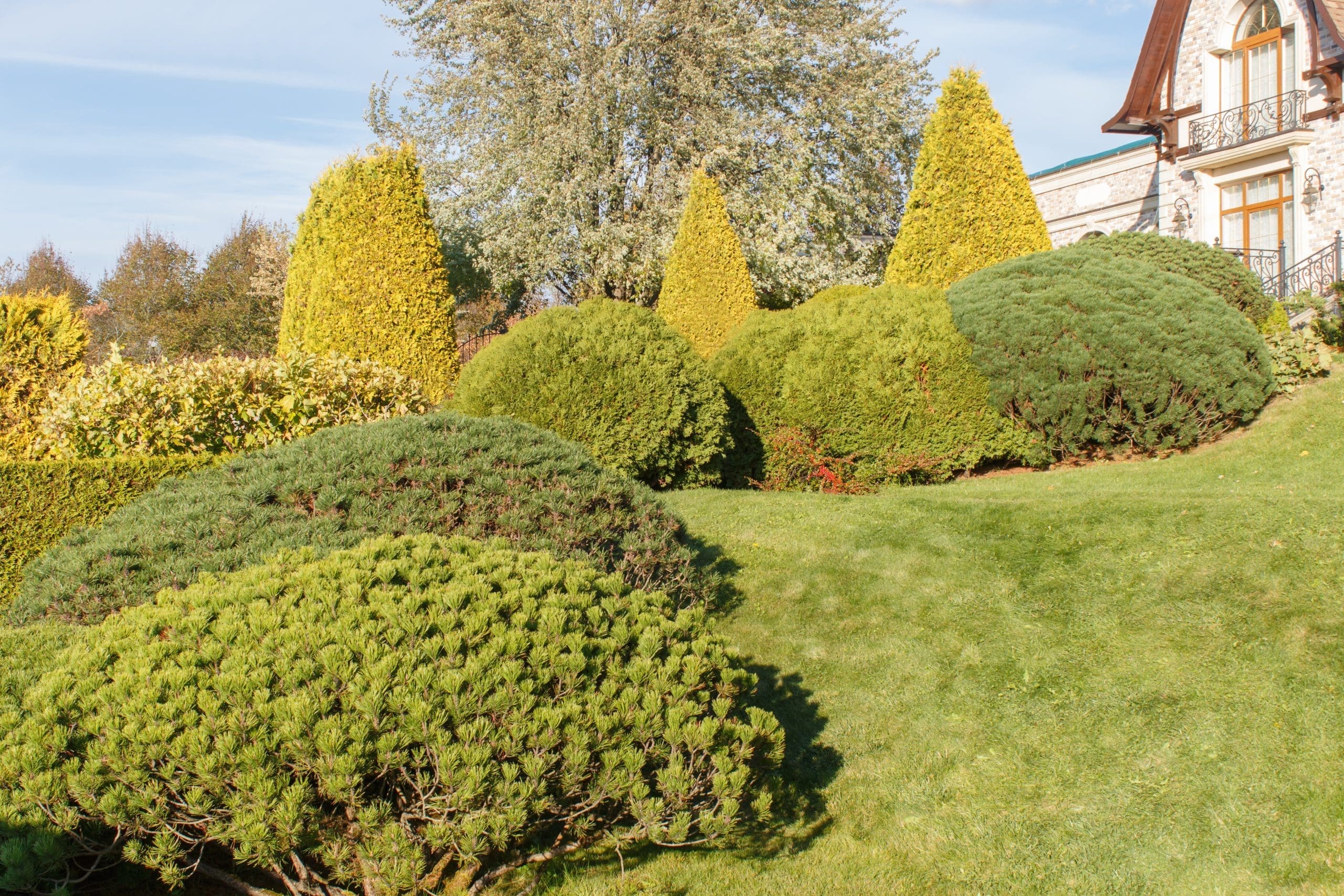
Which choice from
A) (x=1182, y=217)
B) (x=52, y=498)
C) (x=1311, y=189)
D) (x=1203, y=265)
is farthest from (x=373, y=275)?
(x=1182, y=217)

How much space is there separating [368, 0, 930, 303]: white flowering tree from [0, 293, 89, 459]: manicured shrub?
11.0m

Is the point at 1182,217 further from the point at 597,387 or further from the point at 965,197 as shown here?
the point at 597,387

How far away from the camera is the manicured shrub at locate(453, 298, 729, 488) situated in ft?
29.4

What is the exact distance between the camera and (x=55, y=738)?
3104 millimetres

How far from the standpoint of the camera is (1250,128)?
65.4 ft

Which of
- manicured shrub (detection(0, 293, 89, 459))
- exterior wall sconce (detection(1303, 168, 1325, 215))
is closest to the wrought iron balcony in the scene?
exterior wall sconce (detection(1303, 168, 1325, 215))

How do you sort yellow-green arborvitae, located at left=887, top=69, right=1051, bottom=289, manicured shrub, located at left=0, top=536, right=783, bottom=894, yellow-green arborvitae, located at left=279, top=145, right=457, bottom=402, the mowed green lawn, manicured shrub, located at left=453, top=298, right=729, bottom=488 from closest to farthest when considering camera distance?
1. manicured shrub, located at left=0, top=536, right=783, bottom=894
2. the mowed green lawn
3. manicured shrub, located at left=453, top=298, right=729, bottom=488
4. yellow-green arborvitae, located at left=279, top=145, right=457, bottom=402
5. yellow-green arborvitae, located at left=887, top=69, right=1051, bottom=289

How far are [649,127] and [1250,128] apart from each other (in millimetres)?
Answer: 12469

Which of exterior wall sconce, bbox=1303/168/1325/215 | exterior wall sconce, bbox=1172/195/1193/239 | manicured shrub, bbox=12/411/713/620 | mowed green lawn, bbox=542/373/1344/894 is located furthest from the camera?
exterior wall sconce, bbox=1172/195/1193/239

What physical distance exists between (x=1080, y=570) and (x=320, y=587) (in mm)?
4828

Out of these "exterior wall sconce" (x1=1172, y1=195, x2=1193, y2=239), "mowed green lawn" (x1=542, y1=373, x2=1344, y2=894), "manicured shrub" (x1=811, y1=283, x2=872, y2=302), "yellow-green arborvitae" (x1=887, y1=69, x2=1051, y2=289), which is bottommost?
"mowed green lawn" (x1=542, y1=373, x2=1344, y2=894)

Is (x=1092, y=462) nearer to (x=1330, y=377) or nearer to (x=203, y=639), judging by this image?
(x=1330, y=377)

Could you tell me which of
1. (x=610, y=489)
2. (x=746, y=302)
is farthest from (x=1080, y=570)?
(x=746, y=302)

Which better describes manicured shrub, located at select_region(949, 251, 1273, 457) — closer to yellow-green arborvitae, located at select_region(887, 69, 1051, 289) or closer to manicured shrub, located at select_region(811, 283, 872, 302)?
manicured shrub, located at select_region(811, 283, 872, 302)
